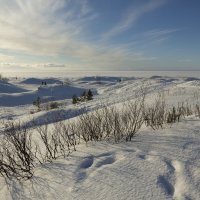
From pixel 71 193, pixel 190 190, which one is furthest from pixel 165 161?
pixel 71 193

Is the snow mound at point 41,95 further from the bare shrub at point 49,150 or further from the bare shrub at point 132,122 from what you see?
the bare shrub at point 49,150

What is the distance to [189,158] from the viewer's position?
10.1 feet

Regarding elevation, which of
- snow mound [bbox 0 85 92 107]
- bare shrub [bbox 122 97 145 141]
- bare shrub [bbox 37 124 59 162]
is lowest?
snow mound [bbox 0 85 92 107]

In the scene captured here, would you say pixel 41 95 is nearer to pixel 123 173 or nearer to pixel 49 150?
pixel 49 150

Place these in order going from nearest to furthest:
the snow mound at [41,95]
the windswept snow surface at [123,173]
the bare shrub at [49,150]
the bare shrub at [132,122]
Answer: the windswept snow surface at [123,173], the bare shrub at [49,150], the bare shrub at [132,122], the snow mound at [41,95]

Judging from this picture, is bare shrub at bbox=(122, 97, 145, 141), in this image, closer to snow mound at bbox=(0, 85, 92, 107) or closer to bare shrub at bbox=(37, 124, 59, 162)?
bare shrub at bbox=(37, 124, 59, 162)

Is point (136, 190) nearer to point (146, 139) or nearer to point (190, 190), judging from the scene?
point (190, 190)

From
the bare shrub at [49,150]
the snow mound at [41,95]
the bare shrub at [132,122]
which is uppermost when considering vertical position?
the bare shrub at [132,122]

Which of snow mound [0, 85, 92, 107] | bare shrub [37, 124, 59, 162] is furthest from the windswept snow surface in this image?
snow mound [0, 85, 92, 107]

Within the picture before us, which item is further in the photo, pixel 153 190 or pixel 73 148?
pixel 73 148

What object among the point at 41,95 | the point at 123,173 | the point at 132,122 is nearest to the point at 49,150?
the point at 123,173

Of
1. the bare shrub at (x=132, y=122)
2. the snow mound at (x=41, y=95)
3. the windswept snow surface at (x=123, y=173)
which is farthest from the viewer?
the snow mound at (x=41, y=95)

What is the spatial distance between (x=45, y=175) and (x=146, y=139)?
147 cm

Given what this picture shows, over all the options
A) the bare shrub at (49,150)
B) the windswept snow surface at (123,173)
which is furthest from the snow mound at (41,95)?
the windswept snow surface at (123,173)
